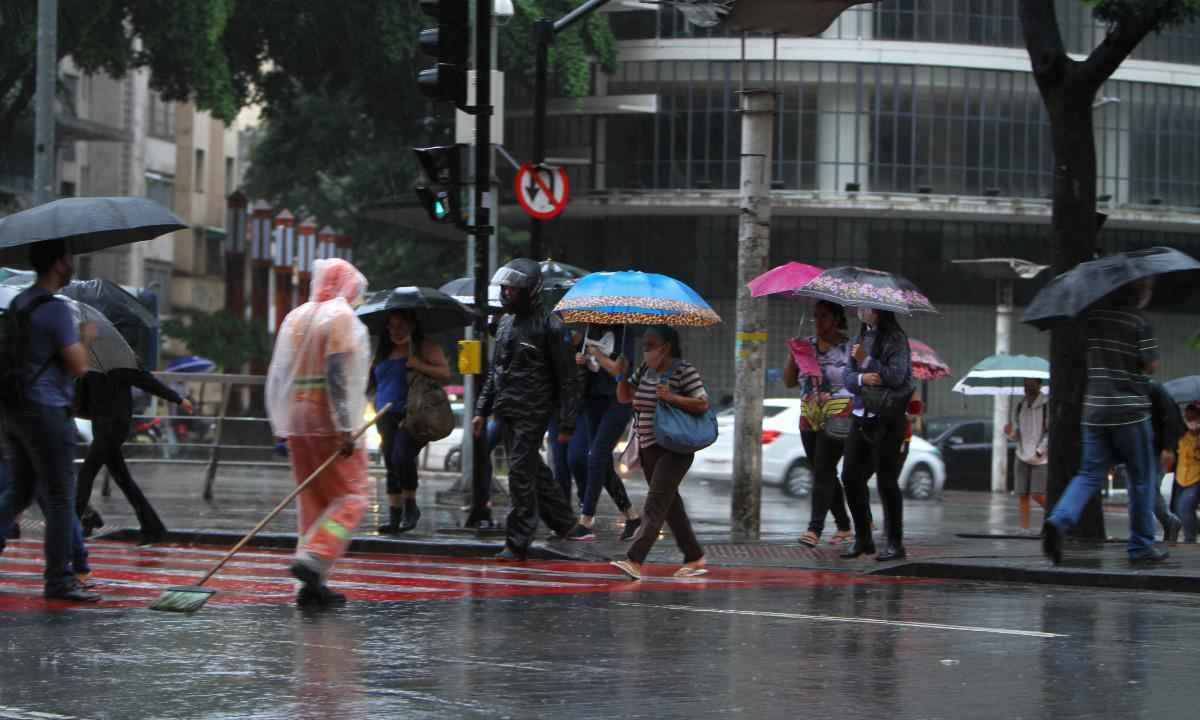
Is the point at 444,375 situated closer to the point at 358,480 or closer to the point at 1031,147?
the point at 358,480

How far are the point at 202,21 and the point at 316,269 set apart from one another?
27.7m

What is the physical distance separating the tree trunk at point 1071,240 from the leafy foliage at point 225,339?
128 ft

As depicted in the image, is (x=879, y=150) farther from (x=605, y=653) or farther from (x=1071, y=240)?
(x=605, y=653)

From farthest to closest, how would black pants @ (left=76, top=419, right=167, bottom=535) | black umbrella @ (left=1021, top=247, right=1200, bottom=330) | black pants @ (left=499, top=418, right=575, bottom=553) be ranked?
1. black pants @ (left=76, top=419, right=167, bottom=535)
2. black pants @ (left=499, top=418, right=575, bottom=553)
3. black umbrella @ (left=1021, top=247, right=1200, bottom=330)

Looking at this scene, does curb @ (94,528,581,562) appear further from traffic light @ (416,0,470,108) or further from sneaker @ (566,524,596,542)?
traffic light @ (416,0,470,108)

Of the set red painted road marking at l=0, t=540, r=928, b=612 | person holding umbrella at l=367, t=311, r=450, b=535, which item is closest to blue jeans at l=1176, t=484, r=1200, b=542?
red painted road marking at l=0, t=540, r=928, b=612

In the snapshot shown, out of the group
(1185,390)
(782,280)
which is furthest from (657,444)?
(1185,390)

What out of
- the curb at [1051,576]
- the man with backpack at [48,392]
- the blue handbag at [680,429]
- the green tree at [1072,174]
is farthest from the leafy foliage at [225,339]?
the man with backpack at [48,392]

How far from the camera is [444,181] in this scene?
48.3 feet

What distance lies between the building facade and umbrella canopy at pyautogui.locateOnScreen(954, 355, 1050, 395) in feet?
47.6

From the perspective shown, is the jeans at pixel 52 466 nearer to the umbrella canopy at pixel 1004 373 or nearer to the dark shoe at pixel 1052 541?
the dark shoe at pixel 1052 541

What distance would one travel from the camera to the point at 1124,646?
8.62 metres

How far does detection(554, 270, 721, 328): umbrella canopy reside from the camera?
1383cm

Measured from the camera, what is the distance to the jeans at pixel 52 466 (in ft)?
32.7
